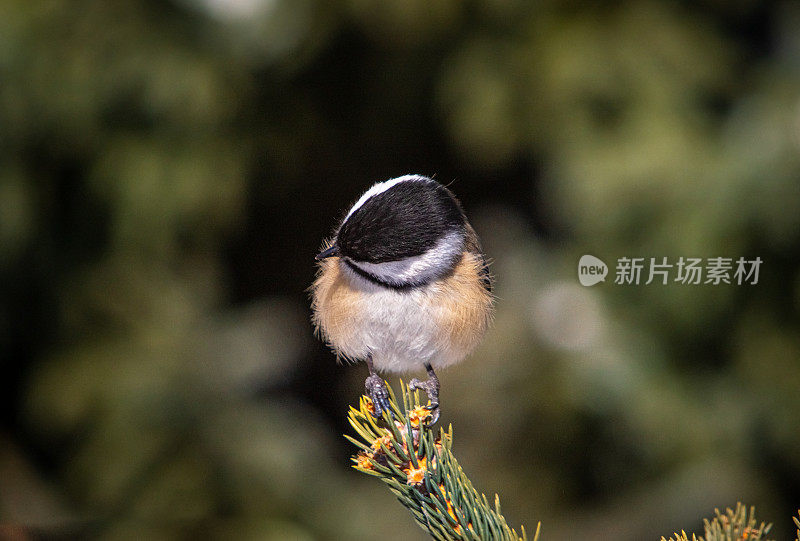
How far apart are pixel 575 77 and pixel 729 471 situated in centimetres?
116

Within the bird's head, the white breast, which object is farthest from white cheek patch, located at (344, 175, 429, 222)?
the white breast

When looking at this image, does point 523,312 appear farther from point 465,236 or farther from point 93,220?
point 93,220

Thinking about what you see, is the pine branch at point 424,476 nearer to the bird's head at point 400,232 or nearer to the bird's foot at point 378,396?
the bird's foot at point 378,396

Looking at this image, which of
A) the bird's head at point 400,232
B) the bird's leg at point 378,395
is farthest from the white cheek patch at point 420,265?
the bird's leg at point 378,395

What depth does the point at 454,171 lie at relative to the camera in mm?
2318

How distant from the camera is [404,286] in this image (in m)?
0.89

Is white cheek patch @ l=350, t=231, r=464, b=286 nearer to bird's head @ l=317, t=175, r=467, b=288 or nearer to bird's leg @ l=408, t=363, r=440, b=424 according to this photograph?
bird's head @ l=317, t=175, r=467, b=288

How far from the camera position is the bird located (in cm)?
80

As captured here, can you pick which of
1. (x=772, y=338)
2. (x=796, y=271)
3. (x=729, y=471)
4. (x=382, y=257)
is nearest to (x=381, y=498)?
(x=729, y=471)

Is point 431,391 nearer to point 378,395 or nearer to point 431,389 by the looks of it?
point 431,389

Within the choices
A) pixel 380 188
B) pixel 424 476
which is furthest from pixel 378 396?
pixel 380 188

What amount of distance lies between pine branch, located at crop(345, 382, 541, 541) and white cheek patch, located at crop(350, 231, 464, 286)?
0.16 metres

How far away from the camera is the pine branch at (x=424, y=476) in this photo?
2.31ft

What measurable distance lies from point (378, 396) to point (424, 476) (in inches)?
4.7
